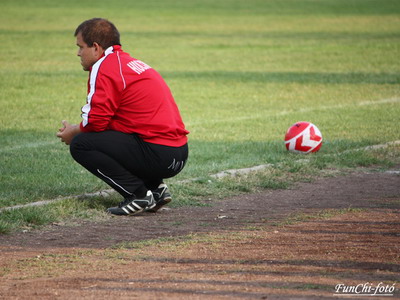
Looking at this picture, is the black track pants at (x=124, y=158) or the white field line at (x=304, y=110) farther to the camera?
the white field line at (x=304, y=110)

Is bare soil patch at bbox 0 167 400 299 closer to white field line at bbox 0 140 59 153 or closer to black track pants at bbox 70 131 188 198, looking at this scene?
black track pants at bbox 70 131 188 198

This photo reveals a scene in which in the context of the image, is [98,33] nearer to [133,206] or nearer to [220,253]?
[133,206]

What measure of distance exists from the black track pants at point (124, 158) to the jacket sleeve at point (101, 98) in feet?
0.51

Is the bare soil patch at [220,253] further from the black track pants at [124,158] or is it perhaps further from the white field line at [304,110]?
the white field line at [304,110]

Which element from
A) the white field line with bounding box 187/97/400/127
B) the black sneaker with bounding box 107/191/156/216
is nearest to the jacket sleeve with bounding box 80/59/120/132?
the black sneaker with bounding box 107/191/156/216

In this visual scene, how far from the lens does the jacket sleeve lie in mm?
7094

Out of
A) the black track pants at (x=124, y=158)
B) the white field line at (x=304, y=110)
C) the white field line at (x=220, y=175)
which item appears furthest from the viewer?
the white field line at (x=304, y=110)

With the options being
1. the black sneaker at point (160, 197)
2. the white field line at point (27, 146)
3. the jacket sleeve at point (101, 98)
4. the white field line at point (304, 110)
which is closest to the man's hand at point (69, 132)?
the jacket sleeve at point (101, 98)

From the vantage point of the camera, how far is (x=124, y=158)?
288 inches

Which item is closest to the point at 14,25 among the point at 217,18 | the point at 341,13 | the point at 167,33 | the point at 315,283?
the point at 167,33

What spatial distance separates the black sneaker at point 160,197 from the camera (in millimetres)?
7562

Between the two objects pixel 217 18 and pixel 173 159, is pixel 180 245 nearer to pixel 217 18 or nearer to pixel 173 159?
pixel 173 159

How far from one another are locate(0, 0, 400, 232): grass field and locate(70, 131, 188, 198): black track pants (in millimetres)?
398

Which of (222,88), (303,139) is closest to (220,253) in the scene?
(303,139)
